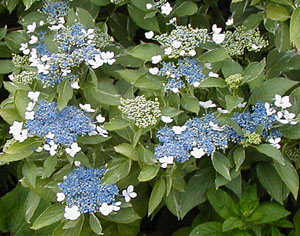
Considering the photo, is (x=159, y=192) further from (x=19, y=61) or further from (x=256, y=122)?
(x=19, y=61)

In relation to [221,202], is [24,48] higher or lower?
higher

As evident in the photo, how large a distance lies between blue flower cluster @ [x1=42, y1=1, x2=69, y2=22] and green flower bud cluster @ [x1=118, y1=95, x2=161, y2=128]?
1.56 ft

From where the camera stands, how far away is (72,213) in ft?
4.78

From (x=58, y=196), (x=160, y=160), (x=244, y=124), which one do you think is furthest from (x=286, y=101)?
(x=58, y=196)

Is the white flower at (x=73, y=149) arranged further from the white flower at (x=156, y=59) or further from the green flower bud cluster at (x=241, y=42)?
the green flower bud cluster at (x=241, y=42)

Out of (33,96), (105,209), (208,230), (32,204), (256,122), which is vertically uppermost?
(33,96)

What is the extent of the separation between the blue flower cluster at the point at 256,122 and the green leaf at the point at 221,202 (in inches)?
8.3

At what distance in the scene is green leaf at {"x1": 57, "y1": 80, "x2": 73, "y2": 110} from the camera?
4.98ft

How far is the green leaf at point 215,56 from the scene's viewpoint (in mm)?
1574

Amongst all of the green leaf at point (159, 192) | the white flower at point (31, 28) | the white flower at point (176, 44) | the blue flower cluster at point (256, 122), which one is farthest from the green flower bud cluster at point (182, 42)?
the white flower at point (31, 28)

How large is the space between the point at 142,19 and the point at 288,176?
0.70 metres

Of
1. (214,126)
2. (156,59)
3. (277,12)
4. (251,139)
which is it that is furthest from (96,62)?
(277,12)

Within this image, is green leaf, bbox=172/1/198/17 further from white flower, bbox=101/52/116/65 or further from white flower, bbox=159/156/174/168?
white flower, bbox=159/156/174/168

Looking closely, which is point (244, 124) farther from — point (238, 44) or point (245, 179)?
point (245, 179)
